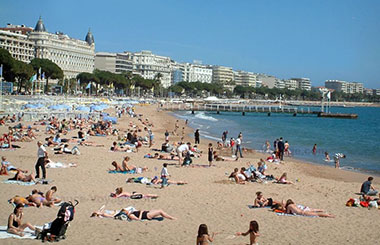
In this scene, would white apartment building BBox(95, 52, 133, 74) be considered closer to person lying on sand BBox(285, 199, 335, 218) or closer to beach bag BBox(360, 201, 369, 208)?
beach bag BBox(360, 201, 369, 208)

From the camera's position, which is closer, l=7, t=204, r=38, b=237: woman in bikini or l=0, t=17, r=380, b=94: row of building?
l=7, t=204, r=38, b=237: woman in bikini

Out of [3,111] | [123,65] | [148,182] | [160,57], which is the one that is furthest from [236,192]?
[160,57]

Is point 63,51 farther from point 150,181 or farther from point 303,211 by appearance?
point 303,211

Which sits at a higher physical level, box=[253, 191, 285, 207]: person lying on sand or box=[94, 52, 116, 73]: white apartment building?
box=[94, 52, 116, 73]: white apartment building

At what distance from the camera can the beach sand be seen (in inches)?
345

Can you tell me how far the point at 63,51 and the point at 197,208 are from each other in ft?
371

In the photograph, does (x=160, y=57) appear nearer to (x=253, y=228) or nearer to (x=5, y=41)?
(x=5, y=41)

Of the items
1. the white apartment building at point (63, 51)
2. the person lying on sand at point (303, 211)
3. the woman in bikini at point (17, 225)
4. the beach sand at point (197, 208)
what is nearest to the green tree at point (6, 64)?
the beach sand at point (197, 208)

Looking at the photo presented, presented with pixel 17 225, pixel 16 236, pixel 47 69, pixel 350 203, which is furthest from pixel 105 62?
pixel 16 236

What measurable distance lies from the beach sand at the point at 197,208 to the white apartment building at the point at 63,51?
10019 cm

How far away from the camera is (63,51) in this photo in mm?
117562

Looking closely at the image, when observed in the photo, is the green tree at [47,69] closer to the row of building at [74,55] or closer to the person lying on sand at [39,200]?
the row of building at [74,55]

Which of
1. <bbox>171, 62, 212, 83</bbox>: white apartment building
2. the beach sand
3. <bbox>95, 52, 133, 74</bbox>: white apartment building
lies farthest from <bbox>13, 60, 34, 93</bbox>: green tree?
<bbox>171, 62, 212, 83</bbox>: white apartment building

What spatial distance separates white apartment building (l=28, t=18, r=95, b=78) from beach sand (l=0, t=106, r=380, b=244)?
100 meters
